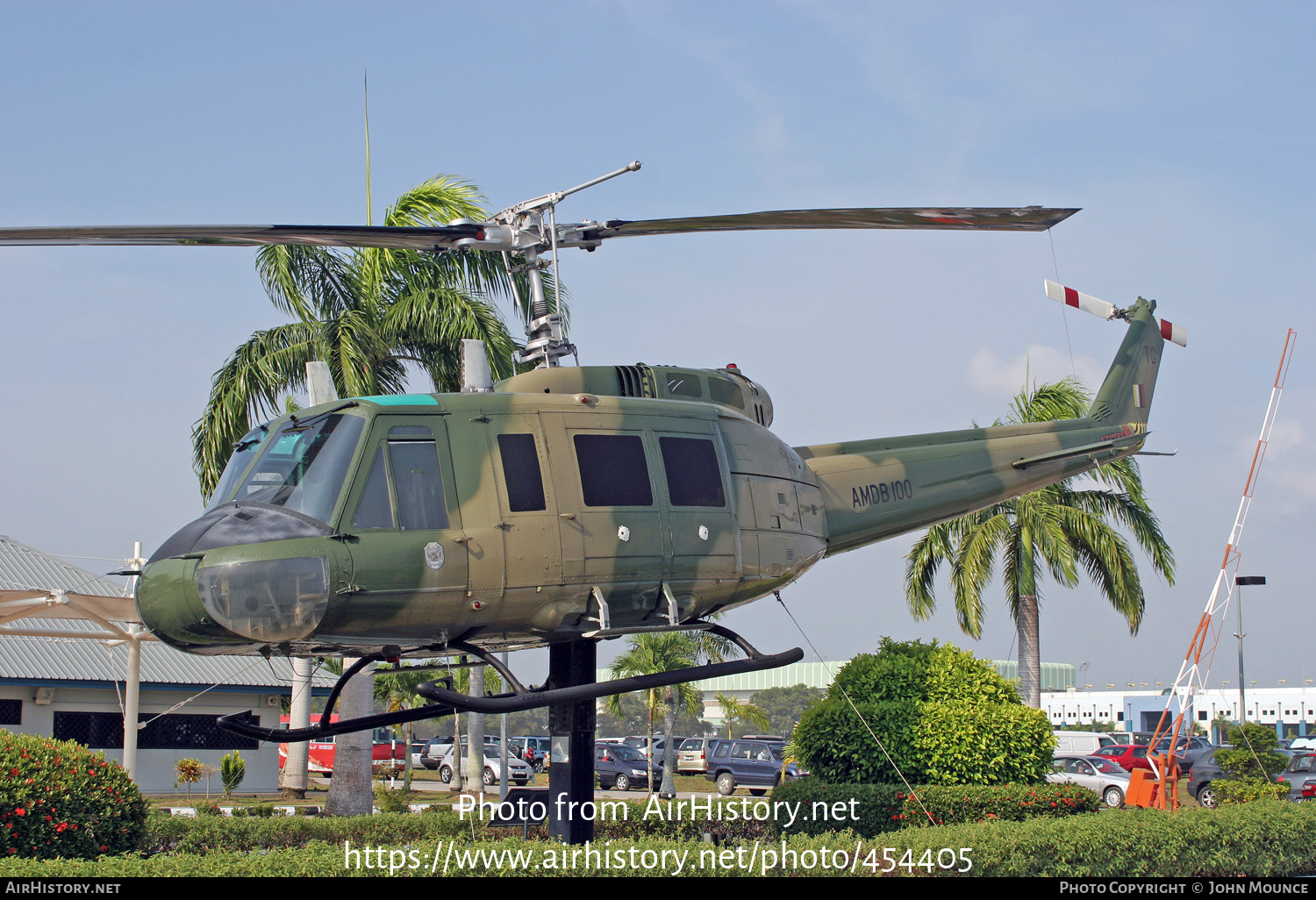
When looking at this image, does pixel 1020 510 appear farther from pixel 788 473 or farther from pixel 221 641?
pixel 221 641

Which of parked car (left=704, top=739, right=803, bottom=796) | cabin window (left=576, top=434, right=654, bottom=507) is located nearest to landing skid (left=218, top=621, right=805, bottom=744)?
cabin window (left=576, top=434, right=654, bottom=507)

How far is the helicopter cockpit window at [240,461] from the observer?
9.05 metres

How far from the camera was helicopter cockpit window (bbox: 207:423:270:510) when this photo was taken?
29.7 ft

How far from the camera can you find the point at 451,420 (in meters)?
9.08

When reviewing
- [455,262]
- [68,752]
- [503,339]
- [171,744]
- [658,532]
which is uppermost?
[455,262]

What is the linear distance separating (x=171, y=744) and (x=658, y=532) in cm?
2351

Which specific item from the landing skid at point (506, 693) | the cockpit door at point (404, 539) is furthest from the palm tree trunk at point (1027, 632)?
the cockpit door at point (404, 539)

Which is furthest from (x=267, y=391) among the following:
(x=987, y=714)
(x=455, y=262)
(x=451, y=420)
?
(x=987, y=714)

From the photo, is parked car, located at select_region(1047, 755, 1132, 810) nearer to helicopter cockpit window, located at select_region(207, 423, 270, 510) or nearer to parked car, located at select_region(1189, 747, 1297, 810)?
parked car, located at select_region(1189, 747, 1297, 810)

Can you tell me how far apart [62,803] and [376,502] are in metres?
4.56

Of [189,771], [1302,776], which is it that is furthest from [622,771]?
[1302,776]

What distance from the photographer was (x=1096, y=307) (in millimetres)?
16344

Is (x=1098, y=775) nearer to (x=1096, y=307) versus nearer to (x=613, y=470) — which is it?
(x=1096, y=307)

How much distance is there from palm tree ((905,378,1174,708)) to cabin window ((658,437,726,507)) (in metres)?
16.0
